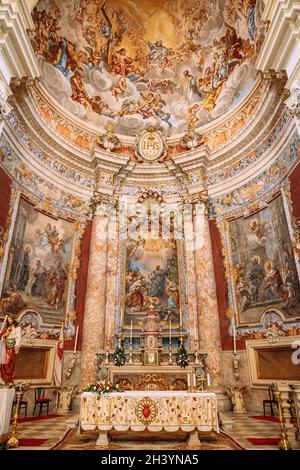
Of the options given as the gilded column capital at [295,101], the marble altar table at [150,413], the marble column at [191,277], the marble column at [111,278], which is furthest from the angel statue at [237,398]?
the gilded column capital at [295,101]

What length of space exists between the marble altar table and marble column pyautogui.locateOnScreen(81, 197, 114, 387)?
15.4ft

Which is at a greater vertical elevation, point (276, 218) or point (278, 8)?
point (278, 8)

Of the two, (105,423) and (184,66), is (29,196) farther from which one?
(184,66)

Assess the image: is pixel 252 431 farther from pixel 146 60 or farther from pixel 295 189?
pixel 146 60

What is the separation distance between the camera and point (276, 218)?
9586 millimetres

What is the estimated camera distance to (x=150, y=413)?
Answer: 5594 mm

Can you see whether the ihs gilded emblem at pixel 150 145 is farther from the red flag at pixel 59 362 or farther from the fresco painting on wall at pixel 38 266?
the red flag at pixel 59 362

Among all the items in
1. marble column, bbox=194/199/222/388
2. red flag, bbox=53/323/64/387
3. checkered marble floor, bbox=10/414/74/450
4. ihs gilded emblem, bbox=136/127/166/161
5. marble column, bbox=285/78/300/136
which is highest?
ihs gilded emblem, bbox=136/127/166/161

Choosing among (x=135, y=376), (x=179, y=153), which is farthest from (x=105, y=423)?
(x=179, y=153)

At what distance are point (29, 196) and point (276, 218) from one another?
7.80 metres

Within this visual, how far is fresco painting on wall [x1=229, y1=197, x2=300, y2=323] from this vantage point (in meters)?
8.73

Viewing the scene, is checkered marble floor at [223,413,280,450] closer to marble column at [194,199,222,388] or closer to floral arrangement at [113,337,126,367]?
marble column at [194,199,222,388]

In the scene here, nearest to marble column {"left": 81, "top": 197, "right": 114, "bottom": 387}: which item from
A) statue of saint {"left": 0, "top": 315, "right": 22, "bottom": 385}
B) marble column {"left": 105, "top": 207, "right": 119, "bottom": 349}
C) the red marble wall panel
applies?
marble column {"left": 105, "top": 207, "right": 119, "bottom": 349}
